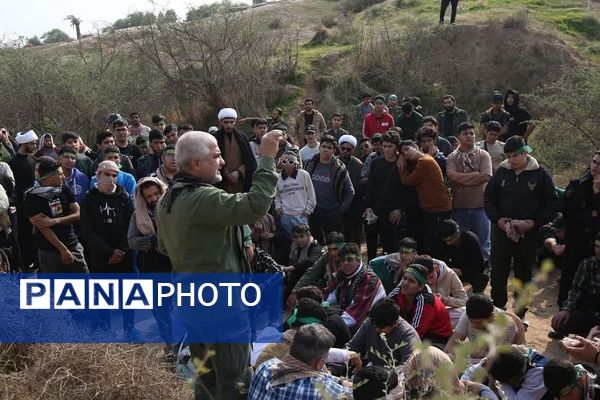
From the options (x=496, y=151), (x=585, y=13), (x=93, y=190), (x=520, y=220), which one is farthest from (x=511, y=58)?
(x=93, y=190)

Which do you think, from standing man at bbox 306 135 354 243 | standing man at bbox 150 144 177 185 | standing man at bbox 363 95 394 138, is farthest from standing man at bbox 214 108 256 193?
standing man at bbox 363 95 394 138

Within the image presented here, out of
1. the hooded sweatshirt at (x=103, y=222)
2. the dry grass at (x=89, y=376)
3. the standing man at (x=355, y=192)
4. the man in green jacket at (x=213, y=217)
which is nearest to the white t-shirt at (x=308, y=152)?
the standing man at (x=355, y=192)

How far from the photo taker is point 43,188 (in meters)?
5.50

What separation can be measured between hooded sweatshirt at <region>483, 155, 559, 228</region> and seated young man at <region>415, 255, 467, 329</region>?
2.76ft

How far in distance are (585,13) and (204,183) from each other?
65.1 ft

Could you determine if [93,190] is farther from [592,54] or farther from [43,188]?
[592,54]

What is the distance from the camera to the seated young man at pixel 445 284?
5.60 meters

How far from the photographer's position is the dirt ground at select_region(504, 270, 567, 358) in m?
5.71

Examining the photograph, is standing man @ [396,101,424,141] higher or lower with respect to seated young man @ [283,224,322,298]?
higher

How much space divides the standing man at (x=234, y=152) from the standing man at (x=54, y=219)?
5.37 ft

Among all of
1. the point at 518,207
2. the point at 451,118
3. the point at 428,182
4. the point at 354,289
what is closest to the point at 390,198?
the point at 428,182

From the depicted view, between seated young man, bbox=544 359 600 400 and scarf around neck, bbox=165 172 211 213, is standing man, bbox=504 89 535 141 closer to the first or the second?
seated young man, bbox=544 359 600 400

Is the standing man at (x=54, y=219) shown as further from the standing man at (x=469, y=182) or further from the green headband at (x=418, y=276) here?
the standing man at (x=469, y=182)

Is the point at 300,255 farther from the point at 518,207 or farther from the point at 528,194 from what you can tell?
the point at 528,194
